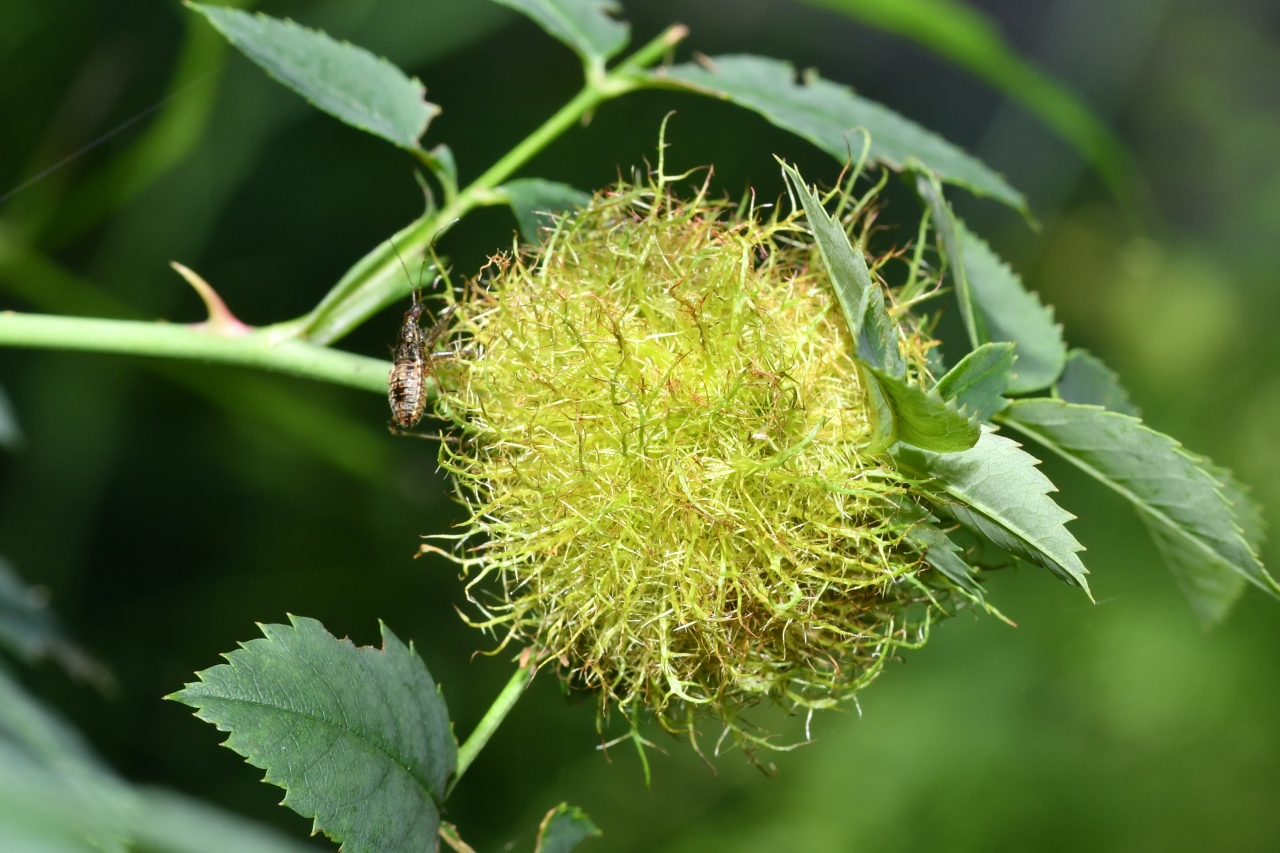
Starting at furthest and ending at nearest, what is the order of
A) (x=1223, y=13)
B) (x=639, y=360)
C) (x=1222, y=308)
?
(x=1223, y=13), (x=1222, y=308), (x=639, y=360)

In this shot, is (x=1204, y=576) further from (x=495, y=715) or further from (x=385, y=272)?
(x=385, y=272)

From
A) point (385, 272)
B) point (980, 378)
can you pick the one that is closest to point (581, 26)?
point (385, 272)

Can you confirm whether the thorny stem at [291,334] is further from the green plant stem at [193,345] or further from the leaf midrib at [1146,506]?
the leaf midrib at [1146,506]

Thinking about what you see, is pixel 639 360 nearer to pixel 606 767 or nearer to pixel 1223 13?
pixel 606 767

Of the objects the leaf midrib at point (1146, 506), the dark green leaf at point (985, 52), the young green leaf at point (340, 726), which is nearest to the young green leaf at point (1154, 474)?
the leaf midrib at point (1146, 506)

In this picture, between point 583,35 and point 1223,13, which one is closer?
point 583,35

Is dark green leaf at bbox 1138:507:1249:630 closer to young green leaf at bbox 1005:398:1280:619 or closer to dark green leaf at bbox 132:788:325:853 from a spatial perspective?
young green leaf at bbox 1005:398:1280:619

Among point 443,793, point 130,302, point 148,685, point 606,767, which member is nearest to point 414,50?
point 130,302
